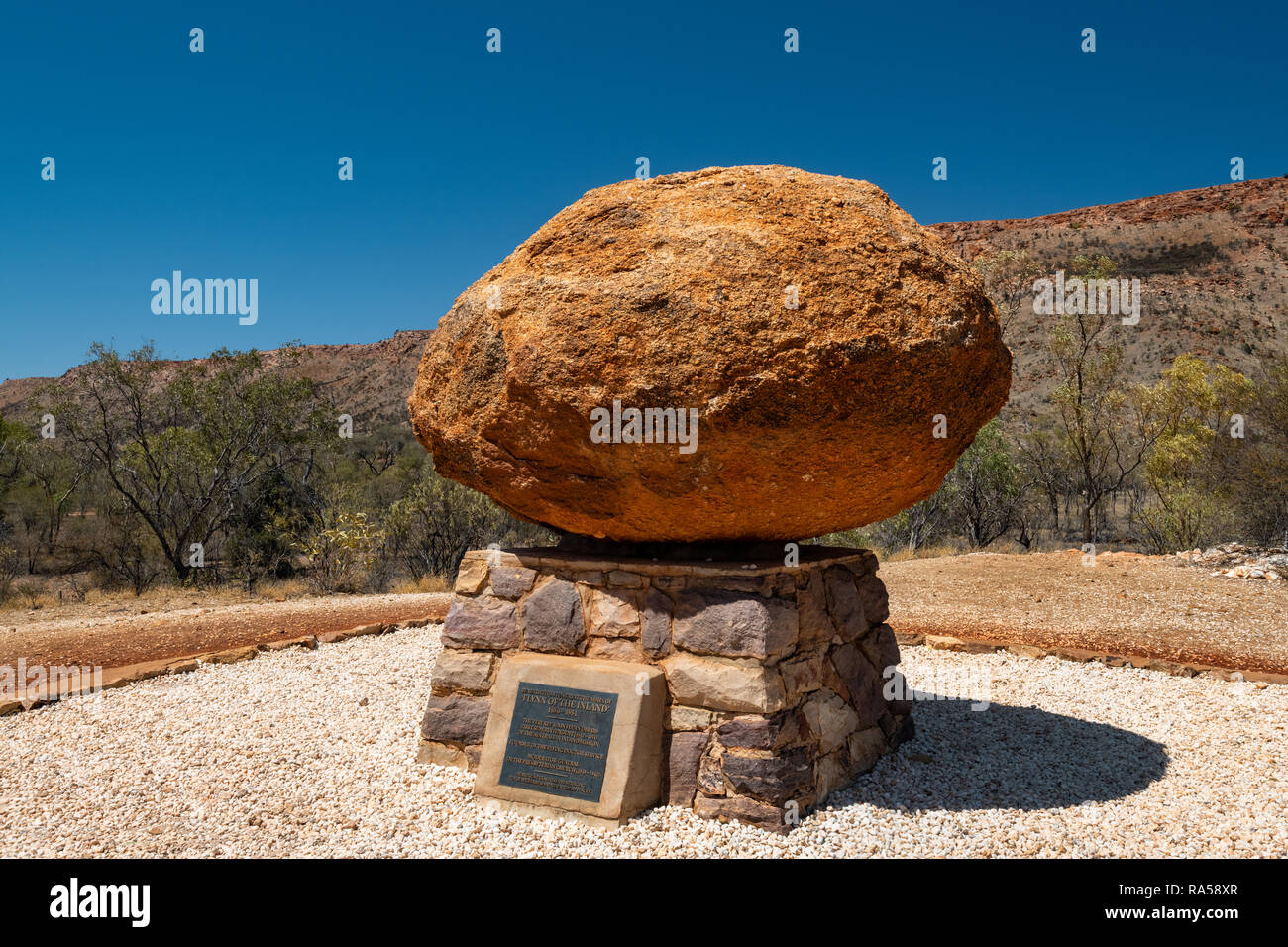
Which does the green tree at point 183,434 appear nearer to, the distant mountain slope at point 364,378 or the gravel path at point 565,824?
the gravel path at point 565,824

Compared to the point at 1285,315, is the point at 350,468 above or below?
below

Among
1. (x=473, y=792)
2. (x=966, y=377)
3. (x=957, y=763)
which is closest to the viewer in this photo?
(x=966, y=377)

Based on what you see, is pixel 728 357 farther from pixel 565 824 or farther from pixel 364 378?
pixel 364 378

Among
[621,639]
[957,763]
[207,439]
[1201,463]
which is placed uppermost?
[207,439]

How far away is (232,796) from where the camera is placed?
14.5ft

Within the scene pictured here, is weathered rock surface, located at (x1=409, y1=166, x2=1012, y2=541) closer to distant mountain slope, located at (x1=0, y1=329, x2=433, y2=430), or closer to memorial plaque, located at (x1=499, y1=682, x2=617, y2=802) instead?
memorial plaque, located at (x1=499, y1=682, x2=617, y2=802)

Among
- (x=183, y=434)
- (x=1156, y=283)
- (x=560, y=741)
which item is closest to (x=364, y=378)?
(x=183, y=434)

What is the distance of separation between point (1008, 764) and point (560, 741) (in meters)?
2.79

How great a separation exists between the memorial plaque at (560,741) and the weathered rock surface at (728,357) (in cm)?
91

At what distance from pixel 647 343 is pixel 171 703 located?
16.4ft

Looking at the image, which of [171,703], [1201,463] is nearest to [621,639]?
[171,703]

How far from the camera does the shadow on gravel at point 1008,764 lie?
4.36 meters

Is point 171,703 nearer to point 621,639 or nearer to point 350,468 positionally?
point 621,639

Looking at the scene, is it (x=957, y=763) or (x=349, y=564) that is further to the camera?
(x=349, y=564)
